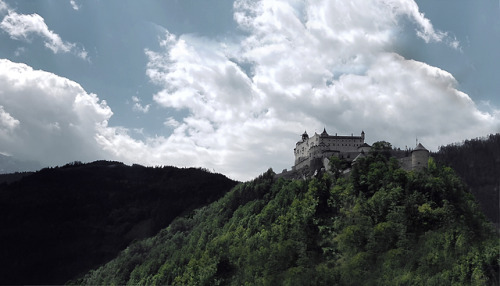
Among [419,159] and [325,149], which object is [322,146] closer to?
[325,149]

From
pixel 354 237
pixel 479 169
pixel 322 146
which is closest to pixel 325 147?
pixel 322 146

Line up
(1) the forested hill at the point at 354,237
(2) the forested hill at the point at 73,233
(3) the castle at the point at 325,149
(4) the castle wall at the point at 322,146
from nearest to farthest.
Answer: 1. (1) the forested hill at the point at 354,237
2. (3) the castle at the point at 325,149
3. (4) the castle wall at the point at 322,146
4. (2) the forested hill at the point at 73,233

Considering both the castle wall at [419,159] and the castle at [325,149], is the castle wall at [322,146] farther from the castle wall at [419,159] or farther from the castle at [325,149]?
the castle wall at [419,159]

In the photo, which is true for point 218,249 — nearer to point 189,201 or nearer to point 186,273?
point 186,273

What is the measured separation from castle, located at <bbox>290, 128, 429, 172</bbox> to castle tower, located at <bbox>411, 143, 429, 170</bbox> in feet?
9.72

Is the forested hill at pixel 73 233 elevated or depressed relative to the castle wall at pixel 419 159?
depressed

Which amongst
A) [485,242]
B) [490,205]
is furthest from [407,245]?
[490,205]

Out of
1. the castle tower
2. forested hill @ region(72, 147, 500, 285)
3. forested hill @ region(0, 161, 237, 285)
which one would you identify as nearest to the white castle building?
forested hill @ region(72, 147, 500, 285)

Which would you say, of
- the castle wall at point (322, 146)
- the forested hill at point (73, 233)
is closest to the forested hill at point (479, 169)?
the castle wall at point (322, 146)

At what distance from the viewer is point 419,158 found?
91.2 m

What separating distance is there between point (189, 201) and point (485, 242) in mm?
132792

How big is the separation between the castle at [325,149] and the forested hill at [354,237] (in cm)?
801

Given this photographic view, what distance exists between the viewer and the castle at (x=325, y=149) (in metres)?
114

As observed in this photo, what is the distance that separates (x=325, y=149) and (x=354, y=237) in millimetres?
50075
